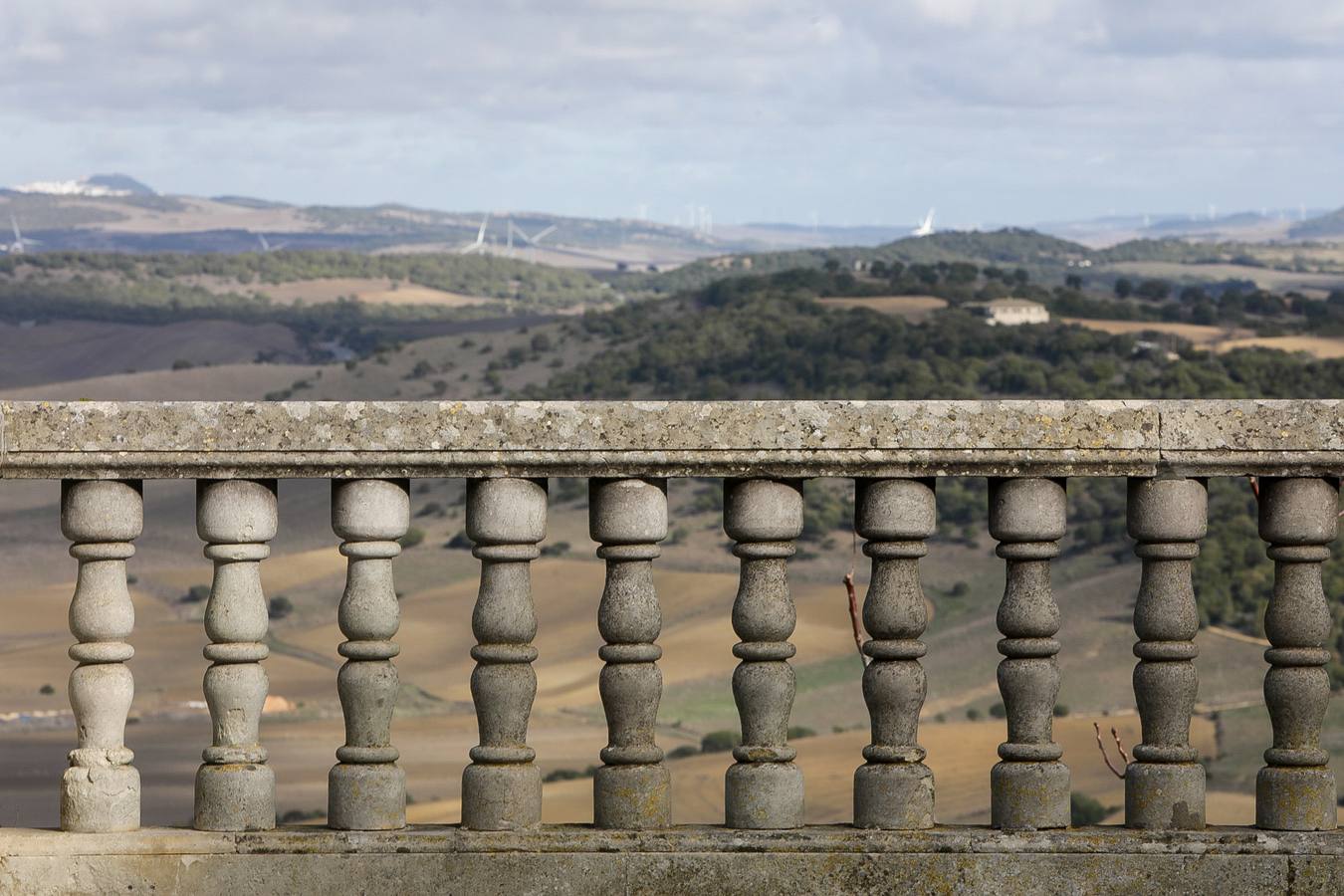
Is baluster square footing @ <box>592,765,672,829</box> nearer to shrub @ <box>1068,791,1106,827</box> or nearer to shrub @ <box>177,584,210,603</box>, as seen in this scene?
shrub @ <box>1068,791,1106,827</box>

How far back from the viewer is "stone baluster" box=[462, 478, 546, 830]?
13.7ft

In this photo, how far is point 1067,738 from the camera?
984 inches

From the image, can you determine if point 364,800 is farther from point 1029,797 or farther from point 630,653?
point 1029,797

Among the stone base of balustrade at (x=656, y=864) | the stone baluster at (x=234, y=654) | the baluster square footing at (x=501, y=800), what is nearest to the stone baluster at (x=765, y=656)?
the stone base of balustrade at (x=656, y=864)

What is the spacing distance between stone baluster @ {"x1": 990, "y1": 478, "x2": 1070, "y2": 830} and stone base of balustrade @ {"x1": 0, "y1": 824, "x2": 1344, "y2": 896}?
0.10 m

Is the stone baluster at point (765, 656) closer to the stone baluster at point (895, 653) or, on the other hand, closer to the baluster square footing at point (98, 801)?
the stone baluster at point (895, 653)

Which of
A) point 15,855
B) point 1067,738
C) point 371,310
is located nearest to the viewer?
point 15,855

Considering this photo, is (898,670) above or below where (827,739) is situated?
above

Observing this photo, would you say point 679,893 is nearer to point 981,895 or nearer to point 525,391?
point 981,895

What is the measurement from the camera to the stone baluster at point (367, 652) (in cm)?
418

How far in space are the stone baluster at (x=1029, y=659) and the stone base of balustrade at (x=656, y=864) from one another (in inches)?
4.1

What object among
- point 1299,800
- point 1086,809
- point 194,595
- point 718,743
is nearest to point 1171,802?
point 1299,800

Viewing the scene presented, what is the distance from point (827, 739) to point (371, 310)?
85.9 m

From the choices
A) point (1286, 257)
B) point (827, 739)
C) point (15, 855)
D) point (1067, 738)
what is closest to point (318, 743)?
point (827, 739)
